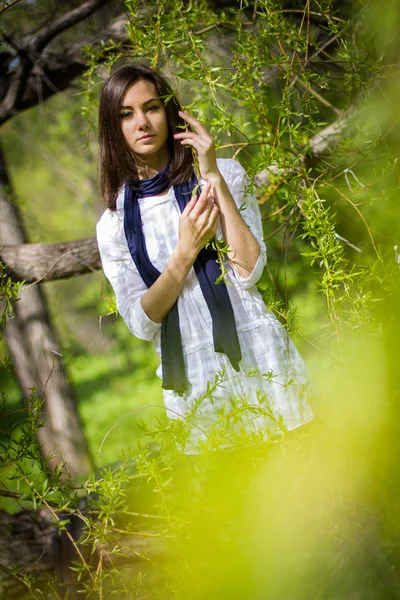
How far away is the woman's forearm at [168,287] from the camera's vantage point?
159cm

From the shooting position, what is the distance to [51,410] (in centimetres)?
337

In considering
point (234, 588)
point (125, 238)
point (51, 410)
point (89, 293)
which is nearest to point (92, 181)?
point (89, 293)

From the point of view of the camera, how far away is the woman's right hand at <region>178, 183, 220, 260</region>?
154 centimetres

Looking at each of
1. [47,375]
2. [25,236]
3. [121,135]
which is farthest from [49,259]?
[121,135]

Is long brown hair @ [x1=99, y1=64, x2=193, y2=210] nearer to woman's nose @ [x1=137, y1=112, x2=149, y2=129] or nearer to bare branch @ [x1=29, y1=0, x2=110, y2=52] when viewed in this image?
woman's nose @ [x1=137, y1=112, x2=149, y2=129]

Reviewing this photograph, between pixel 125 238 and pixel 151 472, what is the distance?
731mm

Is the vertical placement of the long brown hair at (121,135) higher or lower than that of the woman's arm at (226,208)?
higher

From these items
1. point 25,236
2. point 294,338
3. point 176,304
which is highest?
point 25,236

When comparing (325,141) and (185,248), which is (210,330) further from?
(325,141)

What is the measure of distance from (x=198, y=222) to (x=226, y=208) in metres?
0.09

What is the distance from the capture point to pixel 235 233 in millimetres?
1578

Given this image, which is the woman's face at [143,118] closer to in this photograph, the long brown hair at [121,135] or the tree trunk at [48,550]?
the long brown hair at [121,135]

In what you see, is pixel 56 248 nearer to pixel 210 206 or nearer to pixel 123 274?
pixel 123 274

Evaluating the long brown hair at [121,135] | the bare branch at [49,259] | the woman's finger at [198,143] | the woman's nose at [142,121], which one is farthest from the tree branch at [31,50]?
the woman's finger at [198,143]
